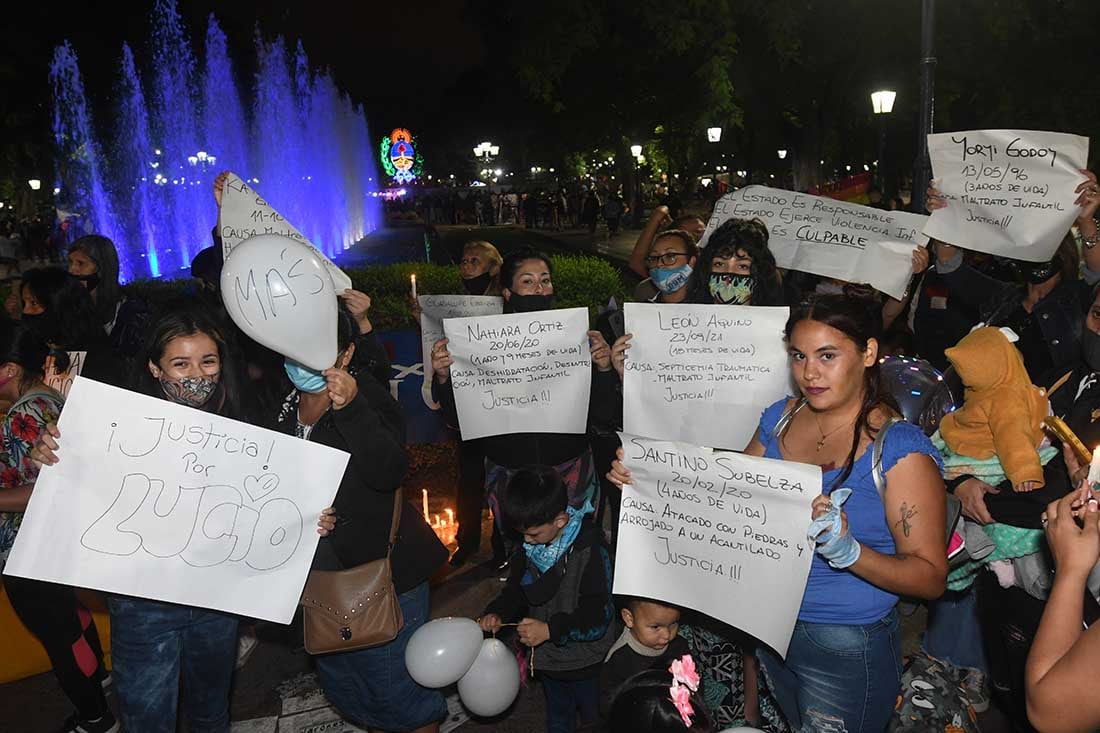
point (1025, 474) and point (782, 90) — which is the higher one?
point (782, 90)

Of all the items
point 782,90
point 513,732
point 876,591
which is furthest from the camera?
point 782,90

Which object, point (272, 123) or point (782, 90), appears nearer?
point (272, 123)

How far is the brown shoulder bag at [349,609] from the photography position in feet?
10.1

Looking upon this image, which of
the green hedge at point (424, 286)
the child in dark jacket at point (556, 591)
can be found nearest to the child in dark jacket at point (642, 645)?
the child in dark jacket at point (556, 591)

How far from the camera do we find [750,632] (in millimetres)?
2623

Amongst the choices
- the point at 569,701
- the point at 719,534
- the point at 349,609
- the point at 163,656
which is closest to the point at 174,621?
the point at 163,656

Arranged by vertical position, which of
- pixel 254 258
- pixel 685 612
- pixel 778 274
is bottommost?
pixel 685 612

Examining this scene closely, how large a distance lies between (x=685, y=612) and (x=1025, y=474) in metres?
1.48

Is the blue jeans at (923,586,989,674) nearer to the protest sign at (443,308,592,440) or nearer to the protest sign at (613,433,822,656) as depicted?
the protest sign at (613,433,822,656)

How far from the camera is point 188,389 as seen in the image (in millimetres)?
3146

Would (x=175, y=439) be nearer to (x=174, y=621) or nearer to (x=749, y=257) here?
(x=174, y=621)

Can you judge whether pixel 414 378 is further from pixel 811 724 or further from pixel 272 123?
pixel 272 123

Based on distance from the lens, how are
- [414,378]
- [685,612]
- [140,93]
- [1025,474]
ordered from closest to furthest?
[1025,474] → [685,612] → [414,378] → [140,93]

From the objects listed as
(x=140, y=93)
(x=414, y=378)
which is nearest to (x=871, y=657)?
(x=414, y=378)
